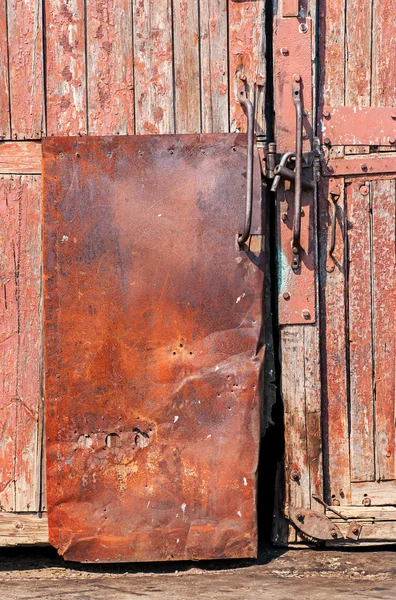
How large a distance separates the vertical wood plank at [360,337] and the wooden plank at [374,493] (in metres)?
0.03

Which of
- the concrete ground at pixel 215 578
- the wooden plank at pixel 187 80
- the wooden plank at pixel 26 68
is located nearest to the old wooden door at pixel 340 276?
the concrete ground at pixel 215 578

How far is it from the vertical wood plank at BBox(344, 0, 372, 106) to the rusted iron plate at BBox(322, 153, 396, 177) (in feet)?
0.79

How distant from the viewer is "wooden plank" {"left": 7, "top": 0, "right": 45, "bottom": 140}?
3.12m

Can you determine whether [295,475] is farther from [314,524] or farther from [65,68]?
[65,68]

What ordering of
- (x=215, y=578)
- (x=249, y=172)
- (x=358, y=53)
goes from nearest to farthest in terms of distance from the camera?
(x=249, y=172), (x=215, y=578), (x=358, y=53)

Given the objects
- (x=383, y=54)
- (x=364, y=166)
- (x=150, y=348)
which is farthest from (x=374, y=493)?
(x=383, y=54)

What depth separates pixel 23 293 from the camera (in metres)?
3.19

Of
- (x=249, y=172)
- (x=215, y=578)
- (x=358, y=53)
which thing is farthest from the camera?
(x=358, y=53)

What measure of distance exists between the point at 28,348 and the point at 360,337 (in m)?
1.41

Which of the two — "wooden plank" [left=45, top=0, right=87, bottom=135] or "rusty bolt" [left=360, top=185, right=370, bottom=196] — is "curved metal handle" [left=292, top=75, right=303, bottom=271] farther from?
"wooden plank" [left=45, top=0, right=87, bottom=135]

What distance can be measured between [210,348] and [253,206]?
61 cm

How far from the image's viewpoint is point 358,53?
319 cm

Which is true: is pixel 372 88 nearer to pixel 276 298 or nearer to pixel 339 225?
pixel 339 225

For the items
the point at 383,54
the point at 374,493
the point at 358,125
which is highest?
the point at 383,54
